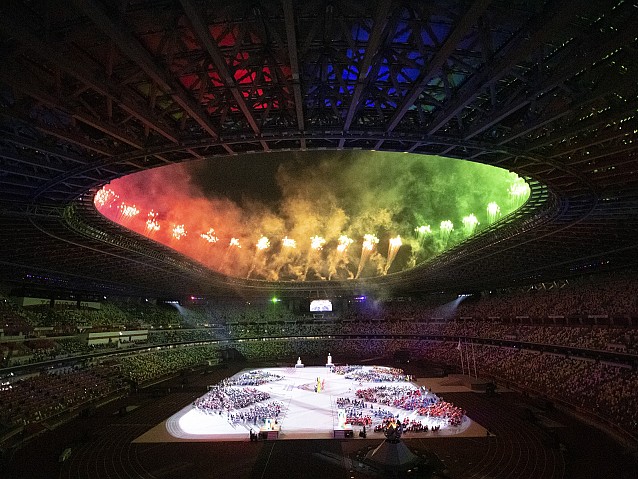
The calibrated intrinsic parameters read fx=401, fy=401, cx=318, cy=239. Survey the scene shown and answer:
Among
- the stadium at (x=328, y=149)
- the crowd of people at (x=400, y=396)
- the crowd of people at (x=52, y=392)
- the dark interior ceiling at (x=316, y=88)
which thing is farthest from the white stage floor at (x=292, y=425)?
the dark interior ceiling at (x=316, y=88)

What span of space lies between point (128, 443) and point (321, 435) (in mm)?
13127

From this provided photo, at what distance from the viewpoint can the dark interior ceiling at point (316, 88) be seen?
32.1 feet

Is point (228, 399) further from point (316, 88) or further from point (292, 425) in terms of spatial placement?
point (316, 88)

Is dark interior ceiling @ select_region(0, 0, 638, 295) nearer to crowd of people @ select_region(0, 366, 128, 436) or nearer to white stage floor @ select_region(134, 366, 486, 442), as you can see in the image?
crowd of people @ select_region(0, 366, 128, 436)

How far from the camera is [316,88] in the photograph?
14.2m

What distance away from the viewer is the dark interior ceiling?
9.78 m

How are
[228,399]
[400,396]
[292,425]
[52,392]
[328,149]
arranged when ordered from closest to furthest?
[328,149], [292,425], [52,392], [228,399], [400,396]

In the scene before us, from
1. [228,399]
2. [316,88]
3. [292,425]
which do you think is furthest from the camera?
[228,399]

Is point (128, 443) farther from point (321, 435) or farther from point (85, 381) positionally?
point (85, 381)

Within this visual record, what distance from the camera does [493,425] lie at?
97.3 feet

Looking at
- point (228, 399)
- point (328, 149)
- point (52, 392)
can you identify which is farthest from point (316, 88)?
point (52, 392)

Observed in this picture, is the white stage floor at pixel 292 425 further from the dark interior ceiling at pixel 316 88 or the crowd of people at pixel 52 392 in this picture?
the dark interior ceiling at pixel 316 88

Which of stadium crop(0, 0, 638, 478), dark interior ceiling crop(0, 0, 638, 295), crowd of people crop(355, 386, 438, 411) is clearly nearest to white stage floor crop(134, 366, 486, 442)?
stadium crop(0, 0, 638, 478)

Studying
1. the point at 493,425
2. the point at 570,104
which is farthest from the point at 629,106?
the point at 493,425
